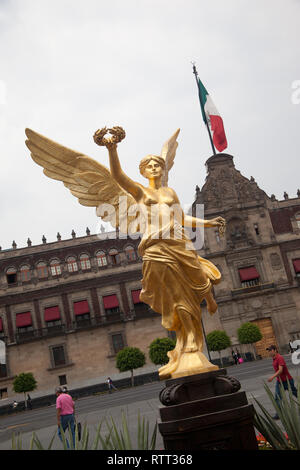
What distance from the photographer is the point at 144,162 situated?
562 cm

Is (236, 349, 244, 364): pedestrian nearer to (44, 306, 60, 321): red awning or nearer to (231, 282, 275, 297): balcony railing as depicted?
(231, 282, 275, 297): balcony railing

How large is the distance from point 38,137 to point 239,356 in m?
28.2

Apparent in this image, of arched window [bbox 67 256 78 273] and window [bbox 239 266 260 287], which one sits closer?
window [bbox 239 266 260 287]

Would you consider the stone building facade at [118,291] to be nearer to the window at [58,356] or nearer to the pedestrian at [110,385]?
the window at [58,356]

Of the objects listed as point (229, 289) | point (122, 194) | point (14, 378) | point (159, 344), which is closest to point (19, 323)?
point (14, 378)

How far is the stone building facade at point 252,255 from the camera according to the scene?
32719mm

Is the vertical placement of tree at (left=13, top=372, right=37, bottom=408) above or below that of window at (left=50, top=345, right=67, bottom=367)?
below

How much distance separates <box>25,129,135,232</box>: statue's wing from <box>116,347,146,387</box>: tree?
23.3 meters

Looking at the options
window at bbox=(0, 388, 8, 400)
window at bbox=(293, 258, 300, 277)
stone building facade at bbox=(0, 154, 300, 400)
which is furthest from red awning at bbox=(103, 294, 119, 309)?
window at bbox=(293, 258, 300, 277)

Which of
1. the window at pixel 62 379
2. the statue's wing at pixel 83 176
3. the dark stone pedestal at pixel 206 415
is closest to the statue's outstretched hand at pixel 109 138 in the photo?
the statue's wing at pixel 83 176

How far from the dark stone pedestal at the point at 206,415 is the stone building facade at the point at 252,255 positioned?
2844 cm

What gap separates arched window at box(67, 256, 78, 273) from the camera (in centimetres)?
3397

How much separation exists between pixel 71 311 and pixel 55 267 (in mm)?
3719
